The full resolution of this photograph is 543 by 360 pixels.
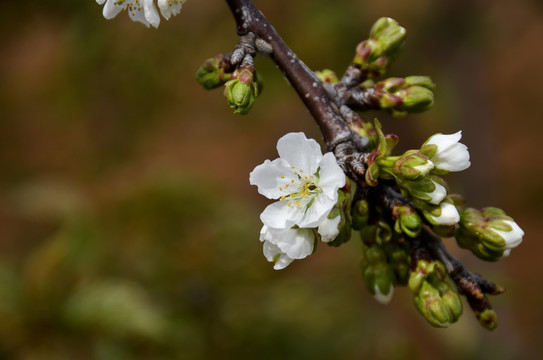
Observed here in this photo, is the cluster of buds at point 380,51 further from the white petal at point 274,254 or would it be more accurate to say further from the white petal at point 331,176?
the white petal at point 274,254

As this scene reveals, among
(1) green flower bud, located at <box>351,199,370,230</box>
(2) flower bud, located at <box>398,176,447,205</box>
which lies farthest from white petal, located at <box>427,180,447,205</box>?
(1) green flower bud, located at <box>351,199,370,230</box>

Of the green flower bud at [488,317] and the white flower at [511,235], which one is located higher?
the white flower at [511,235]

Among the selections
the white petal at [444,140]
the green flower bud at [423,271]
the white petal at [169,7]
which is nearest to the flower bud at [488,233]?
the green flower bud at [423,271]

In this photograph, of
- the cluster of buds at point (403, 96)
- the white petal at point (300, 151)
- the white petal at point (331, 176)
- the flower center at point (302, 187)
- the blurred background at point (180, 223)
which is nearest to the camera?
the white petal at point (331, 176)

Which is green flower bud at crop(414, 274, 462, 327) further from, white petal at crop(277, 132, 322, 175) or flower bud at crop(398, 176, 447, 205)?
white petal at crop(277, 132, 322, 175)

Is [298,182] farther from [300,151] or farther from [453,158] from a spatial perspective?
[453,158]

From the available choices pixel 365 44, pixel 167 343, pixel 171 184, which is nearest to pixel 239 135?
pixel 171 184

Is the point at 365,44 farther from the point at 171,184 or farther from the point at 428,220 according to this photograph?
the point at 171,184
